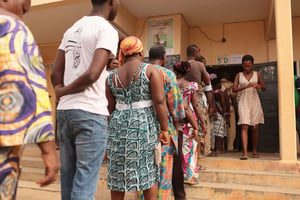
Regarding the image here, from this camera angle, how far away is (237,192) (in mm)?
3881

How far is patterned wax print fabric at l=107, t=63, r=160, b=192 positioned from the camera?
2469 mm

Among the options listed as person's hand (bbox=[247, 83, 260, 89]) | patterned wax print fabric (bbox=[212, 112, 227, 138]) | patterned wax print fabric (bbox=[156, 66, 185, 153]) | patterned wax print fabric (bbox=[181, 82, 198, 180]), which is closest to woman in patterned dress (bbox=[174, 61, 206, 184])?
patterned wax print fabric (bbox=[181, 82, 198, 180])

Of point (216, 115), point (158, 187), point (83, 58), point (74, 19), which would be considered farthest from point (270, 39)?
point (83, 58)

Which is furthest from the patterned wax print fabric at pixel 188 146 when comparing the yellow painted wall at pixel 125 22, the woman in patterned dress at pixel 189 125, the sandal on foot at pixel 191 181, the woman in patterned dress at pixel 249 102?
the yellow painted wall at pixel 125 22

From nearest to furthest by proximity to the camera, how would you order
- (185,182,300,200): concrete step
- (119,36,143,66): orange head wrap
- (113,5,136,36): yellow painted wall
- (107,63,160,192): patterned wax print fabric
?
(107,63,160,192): patterned wax print fabric, (119,36,143,66): orange head wrap, (185,182,300,200): concrete step, (113,5,136,36): yellow painted wall

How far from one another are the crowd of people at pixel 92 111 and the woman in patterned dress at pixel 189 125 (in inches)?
0.5

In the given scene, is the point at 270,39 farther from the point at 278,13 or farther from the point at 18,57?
the point at 18,57

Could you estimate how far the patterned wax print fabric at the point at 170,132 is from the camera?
2.88 m

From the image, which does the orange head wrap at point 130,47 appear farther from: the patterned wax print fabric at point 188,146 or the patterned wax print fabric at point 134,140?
the patterned wax print fabric at point 188,146

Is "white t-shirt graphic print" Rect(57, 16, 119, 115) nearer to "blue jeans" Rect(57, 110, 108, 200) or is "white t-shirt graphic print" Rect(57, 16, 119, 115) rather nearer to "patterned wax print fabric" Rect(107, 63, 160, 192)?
"blue jeans" Rect(57, 110, 108, 200)

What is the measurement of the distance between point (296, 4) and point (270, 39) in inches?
39.3

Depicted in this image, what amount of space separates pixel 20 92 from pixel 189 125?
2792 millimetres

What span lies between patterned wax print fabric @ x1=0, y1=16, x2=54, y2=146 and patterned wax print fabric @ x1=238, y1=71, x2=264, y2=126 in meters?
4.23

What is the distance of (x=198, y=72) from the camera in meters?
4.24
